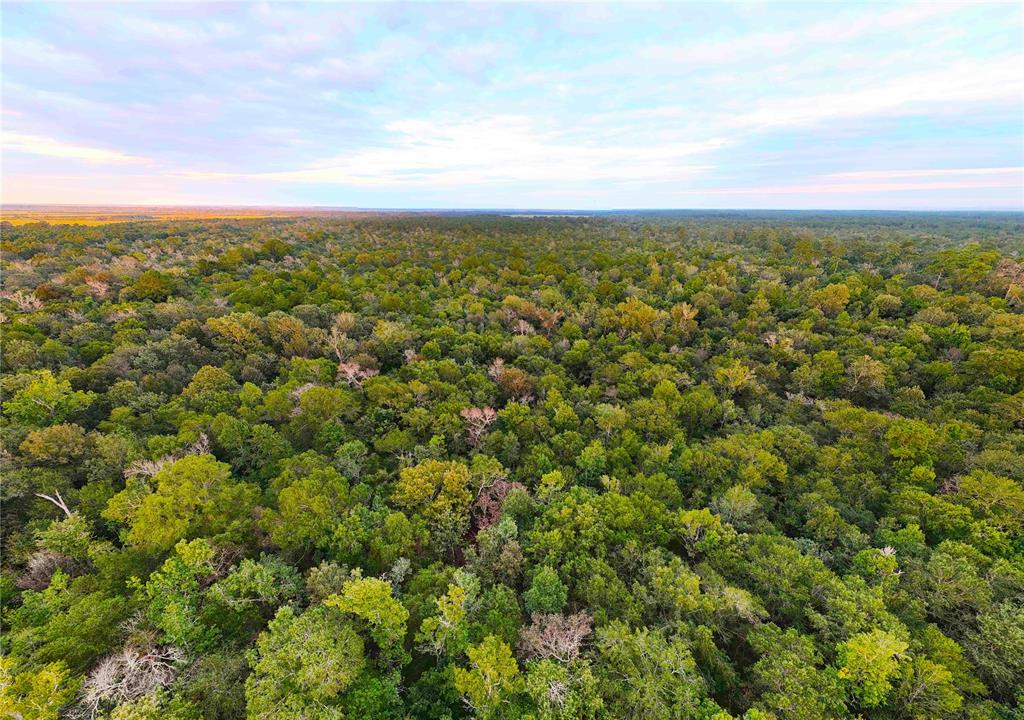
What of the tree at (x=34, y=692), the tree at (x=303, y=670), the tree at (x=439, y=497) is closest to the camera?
the tree at (x=34, y=692)

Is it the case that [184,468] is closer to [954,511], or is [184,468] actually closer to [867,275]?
[954,511]

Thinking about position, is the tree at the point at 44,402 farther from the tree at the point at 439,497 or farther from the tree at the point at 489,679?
the tree at the point at 489,679

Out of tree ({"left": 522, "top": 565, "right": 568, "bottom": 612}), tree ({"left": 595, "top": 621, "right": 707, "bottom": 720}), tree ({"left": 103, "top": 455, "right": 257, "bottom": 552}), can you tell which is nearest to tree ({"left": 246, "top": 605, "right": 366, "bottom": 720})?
tree ({"left": 522, "top": 565, "right": 568, "bottom": 612})

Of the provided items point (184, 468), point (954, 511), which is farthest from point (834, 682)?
point (184, 468)

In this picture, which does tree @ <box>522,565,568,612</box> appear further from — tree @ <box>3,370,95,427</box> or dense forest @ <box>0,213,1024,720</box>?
tree @ <box>3,370,95,427</box>

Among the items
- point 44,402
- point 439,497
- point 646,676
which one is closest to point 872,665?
point 646,676

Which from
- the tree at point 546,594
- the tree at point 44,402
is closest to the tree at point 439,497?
the tree at point 546,594

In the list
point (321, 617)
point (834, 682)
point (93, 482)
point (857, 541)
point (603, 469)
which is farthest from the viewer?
point (603, 469)

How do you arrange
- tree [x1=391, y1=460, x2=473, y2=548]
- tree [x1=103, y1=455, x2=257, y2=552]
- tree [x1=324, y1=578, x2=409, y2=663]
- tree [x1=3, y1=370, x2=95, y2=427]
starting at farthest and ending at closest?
tree [x1=3, y1=370, x2=95, y2=427] → tree [x1=391, y1=460, x2=473, y2=548] → tree [x1=103, y1=455, x2=257, y2=552] → tree [x1=324, y1=578, x2=409, y2=663]
